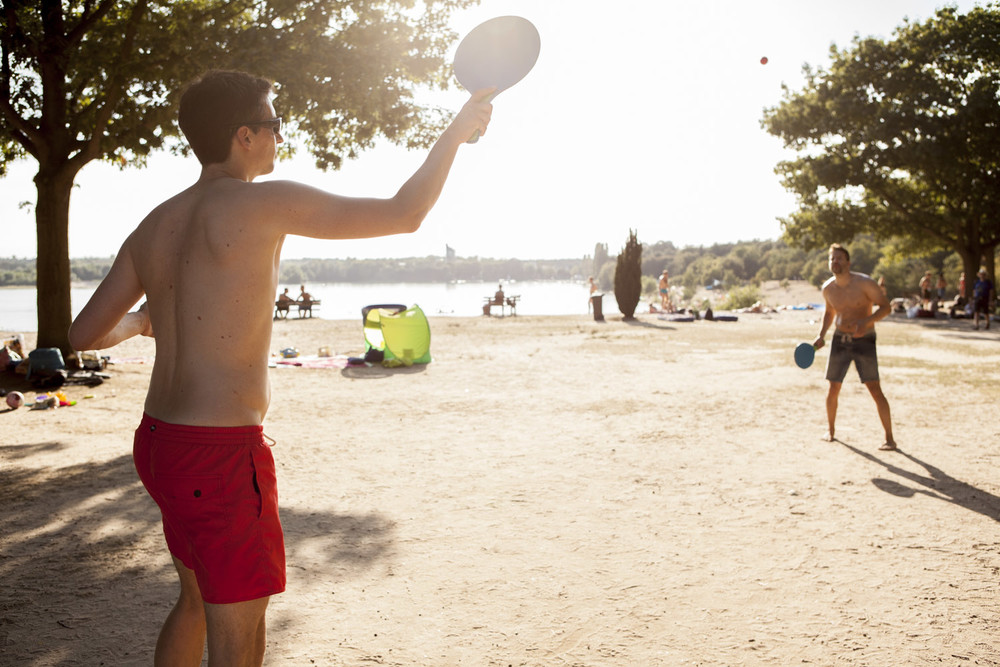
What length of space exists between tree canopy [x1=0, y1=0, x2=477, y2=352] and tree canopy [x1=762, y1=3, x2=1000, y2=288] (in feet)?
84.1

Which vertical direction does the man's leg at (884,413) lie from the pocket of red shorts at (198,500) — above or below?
below

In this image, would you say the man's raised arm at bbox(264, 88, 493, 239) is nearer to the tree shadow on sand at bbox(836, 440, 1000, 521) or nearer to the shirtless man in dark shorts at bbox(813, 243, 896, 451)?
the tree shadow on sand at bbox(836, 440, 1000, 521)

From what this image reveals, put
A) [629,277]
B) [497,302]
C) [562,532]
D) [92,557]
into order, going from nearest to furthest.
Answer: [92,557] < [562,532] < [629,277] < [497,302]

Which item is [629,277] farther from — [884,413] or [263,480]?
[263,480]

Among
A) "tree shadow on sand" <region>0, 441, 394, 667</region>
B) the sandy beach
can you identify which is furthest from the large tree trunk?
"tree shadow on sand" <region>0, 441, 394, 667</region>

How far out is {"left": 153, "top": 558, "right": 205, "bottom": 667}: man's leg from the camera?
7.36 feet

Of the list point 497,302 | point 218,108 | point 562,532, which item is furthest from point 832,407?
point 497,302

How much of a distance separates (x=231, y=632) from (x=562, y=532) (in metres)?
3.38

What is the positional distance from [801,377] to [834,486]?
6927 millimetres

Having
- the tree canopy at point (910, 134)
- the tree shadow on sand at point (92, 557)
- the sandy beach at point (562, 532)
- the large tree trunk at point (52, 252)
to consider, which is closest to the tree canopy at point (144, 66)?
the large tree trunk at point (52, 252)

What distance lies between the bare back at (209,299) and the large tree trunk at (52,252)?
11.4 meters

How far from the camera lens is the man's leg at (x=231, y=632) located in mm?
2029

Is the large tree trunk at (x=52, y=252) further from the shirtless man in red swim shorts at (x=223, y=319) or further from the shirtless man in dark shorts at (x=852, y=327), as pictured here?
the shirtless man in dark shorts at (x=852, y=327)

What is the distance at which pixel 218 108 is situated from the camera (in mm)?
2098
